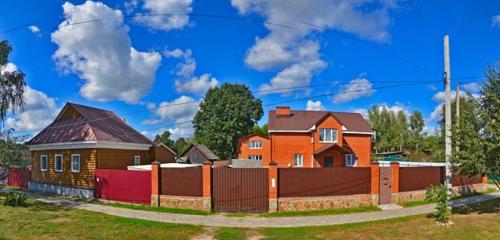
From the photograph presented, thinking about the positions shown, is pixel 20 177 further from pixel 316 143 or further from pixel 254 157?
pixel 254 157

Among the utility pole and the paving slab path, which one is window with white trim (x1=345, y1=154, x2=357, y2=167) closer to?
the paving slab path

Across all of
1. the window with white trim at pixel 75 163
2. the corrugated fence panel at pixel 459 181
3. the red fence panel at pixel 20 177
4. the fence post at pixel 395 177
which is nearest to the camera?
the fence post at pixel 395 177

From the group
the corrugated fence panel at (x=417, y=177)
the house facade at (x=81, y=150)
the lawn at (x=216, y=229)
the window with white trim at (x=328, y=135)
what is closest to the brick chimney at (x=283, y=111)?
the window with white trim at (x=328, y=135)

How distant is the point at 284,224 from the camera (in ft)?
45.0

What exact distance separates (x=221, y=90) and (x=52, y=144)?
102 feet

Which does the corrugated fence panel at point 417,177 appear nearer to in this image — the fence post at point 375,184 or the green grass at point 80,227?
the fence post at point 375,184

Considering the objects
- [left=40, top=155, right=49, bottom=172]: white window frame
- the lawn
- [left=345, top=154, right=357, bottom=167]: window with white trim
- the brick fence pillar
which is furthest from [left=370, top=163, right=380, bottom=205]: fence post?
[left=40, top=155, right=49, bottom=172]: white window frame

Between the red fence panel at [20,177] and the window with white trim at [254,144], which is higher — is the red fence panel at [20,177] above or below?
below

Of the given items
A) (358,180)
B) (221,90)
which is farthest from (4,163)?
(221,90)

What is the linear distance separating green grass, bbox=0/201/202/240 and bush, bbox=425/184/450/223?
8.42 metres

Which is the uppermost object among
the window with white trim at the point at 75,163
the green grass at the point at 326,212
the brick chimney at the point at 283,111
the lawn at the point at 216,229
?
the brick chimney at the point at 283,111

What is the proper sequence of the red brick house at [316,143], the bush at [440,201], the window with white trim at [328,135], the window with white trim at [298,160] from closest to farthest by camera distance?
the bush at [440,201]
the red brick house at [316,143]
the window with white trim at [328,135]
the window with white trim at [298,160]

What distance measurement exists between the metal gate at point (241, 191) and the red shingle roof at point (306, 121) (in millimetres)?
17158

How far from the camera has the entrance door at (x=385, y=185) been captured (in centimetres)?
1834
